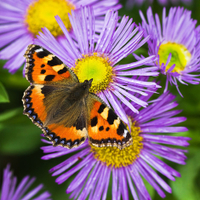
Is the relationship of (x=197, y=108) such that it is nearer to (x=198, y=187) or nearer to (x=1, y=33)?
(x=198, y=187)

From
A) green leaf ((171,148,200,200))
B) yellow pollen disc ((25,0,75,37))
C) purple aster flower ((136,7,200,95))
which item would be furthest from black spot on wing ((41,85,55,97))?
green leaf ((171,148,200,200))

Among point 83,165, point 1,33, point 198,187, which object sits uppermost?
point 1,33

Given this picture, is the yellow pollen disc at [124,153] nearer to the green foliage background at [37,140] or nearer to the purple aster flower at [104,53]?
the purple aster flower at [104,53]

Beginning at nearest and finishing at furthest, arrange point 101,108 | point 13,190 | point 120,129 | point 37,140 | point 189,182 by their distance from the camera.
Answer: point 120,129
point 101,108
point 189,182
point 13,190
point 37,140

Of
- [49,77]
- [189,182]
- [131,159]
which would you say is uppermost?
[49,77]

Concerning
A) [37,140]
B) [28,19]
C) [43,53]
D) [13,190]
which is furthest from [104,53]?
[13,190]

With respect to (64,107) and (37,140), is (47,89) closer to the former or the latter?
(64,107)

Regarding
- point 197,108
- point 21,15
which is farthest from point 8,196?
point 197,108
